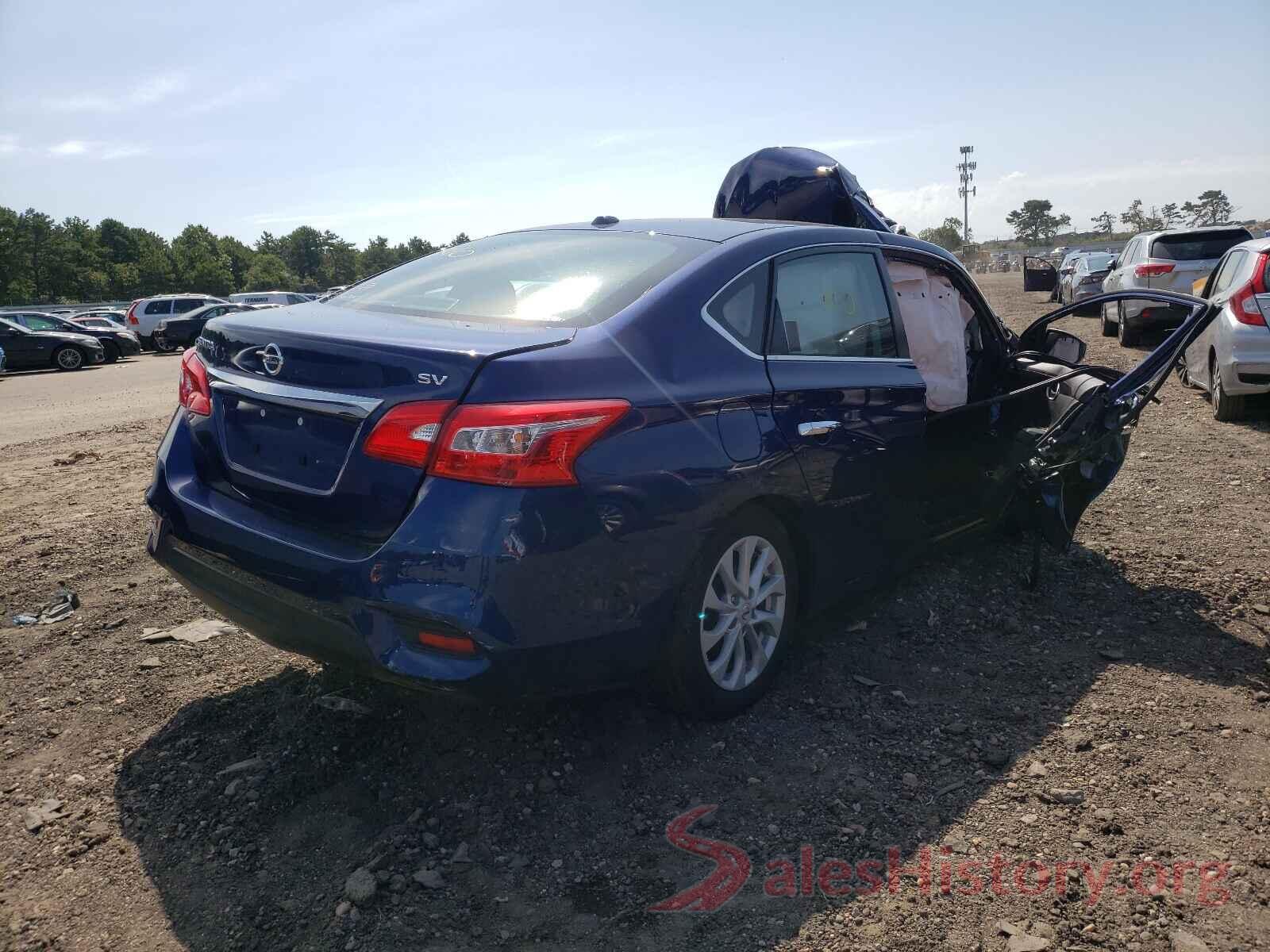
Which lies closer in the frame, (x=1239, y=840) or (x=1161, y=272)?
(x=1239, y=840)

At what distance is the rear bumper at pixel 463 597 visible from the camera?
2.52 meters

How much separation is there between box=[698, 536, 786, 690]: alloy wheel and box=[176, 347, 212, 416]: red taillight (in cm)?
174

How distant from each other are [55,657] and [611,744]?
2287mm

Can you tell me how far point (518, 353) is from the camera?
265 cm

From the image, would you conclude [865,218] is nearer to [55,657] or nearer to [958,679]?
[958,679]

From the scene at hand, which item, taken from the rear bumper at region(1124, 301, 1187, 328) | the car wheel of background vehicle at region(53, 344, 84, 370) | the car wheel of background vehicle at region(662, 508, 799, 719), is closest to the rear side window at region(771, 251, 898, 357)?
the car wheel of background vehicle at region(662, 508, 799, 719)

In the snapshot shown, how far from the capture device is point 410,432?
2.58 metres

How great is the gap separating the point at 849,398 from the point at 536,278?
1198 mm

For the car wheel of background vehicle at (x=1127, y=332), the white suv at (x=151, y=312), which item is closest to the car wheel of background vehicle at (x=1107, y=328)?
the car wheel of background vehicle at (x=1127, y=332)

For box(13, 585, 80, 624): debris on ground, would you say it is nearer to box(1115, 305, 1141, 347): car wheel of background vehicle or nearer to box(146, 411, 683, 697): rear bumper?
box(146, 411, 683, 697): rear bumper

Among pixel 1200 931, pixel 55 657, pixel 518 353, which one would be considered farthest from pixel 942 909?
pixel 55 657

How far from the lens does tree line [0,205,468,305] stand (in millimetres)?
72062

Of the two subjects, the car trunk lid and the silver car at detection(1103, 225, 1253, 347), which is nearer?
the car trunk lid

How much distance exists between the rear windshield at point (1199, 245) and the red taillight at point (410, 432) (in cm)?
1489
